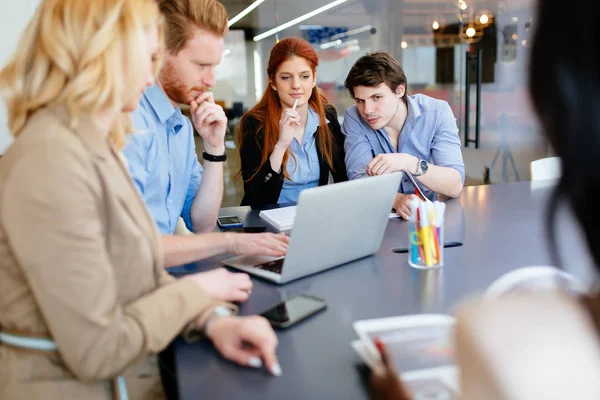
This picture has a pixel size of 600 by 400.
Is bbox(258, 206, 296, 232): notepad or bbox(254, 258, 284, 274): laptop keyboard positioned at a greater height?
bbox(258, 206, 296, 232): notepad

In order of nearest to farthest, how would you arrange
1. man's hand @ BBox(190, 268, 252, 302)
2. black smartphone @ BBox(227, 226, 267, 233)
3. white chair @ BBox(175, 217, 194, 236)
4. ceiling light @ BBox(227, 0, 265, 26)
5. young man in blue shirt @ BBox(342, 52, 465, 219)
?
man's hand @ BBox(190, 268, 252, 302)
black smartphone @ BBox(227, 226, 267, 233)
white chair @ BBox(175, 217, 194, 236)
young man in blue shirt @ BBox(342, 52, 465, 219)
ceiling light @ BBox(227, 0, 265, 26)

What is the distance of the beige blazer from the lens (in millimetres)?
842

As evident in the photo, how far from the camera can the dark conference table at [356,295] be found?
905mm

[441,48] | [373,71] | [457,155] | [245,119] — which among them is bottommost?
[457,155]

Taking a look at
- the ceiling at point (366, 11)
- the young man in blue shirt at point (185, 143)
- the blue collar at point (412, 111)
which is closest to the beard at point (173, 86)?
the young man in blue shirt at point (185, 143)

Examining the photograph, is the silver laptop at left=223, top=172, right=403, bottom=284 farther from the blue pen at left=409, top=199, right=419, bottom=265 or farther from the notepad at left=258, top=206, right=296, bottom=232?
the notepad at left=258, top=206, right=296, bottom=232

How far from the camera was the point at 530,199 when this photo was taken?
2211mm

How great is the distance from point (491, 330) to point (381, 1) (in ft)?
15.3

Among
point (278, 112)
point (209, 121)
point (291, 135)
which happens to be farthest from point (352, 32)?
point (209, 121)

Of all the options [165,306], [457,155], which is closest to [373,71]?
[457,155]

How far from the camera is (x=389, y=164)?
216cm

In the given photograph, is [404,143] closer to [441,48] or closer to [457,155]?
[457,155]

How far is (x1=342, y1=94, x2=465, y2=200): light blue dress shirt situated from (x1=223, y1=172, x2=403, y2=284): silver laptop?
1.01 meters

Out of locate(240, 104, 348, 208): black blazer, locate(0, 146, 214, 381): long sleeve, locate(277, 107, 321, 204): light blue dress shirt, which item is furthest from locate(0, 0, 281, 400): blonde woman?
locate(277, 107, 321, 204): light blue dress shirt
